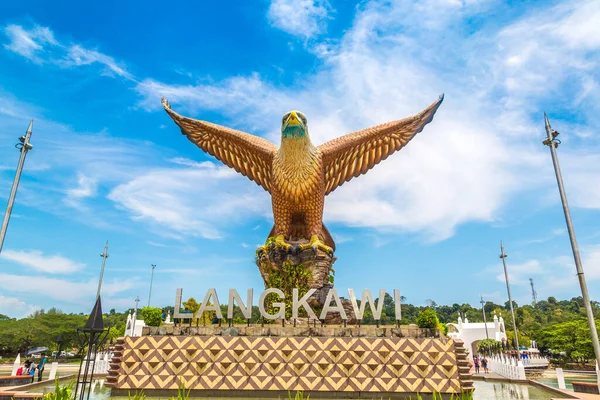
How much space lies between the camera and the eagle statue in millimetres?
16047

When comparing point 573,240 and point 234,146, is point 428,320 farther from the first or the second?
point 234,146

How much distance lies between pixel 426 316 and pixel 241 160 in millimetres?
10488

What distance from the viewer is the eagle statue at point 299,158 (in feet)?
52.6

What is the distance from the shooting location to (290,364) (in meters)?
12.2

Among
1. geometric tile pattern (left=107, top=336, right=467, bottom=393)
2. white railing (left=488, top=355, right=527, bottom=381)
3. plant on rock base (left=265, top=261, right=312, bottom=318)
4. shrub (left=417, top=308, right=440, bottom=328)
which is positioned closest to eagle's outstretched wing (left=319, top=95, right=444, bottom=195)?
plant on rock base (left=265, top=261, right=312, bottom=318)

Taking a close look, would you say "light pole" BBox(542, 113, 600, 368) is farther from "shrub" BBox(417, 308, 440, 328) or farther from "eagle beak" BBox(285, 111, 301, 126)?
"eagle beak" BBox(285, 111, 301, 126)

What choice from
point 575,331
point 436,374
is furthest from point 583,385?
point 575,331

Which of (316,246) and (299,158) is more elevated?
(299,158)

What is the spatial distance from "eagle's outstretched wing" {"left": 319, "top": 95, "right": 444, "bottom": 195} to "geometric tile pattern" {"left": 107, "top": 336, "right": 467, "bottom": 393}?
7718 mm

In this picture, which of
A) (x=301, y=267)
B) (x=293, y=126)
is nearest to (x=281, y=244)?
(x=301, y=267)

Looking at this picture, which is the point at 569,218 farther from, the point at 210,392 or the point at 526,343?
the point at 526,343

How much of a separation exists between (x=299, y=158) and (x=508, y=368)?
48.4 feet

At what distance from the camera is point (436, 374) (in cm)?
1214

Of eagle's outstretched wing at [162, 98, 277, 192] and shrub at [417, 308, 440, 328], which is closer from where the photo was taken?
shrub at [417, 308, 440, 328]
